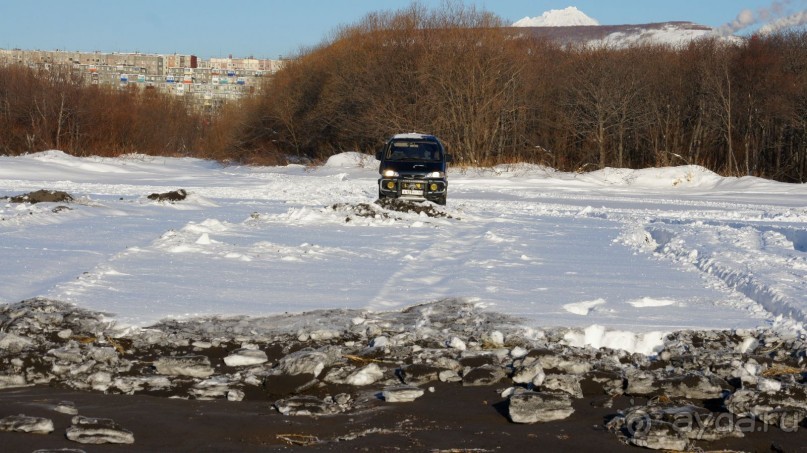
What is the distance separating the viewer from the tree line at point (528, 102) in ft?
160

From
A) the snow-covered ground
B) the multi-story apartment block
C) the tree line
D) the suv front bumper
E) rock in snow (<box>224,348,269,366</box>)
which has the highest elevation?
the multi-story apartment block

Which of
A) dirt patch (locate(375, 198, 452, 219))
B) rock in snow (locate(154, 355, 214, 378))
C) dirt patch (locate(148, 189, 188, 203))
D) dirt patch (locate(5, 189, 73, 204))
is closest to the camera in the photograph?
rock in snow (locate(154, 355, 214, 378))

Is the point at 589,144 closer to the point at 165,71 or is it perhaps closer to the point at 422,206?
the point at 422,206

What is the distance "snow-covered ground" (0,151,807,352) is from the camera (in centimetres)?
1059

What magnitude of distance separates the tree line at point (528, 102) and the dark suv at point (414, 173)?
Answer: 2372 centimetres

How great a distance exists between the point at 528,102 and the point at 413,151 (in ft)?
98.0

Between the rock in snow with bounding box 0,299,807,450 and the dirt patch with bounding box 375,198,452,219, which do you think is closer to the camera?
the rock in snow with bounding box 0,299,807,450

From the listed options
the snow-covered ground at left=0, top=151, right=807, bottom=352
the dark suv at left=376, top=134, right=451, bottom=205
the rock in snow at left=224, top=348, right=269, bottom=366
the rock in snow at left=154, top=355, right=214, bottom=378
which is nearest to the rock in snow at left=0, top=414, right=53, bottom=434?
the rock in snow at left=154, top=355, right=214, bottom=378

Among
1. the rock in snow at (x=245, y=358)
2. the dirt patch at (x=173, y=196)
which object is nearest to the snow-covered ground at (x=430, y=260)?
the dirt patch at (x=173, y=196)

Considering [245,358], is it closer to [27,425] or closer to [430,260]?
[27,425]

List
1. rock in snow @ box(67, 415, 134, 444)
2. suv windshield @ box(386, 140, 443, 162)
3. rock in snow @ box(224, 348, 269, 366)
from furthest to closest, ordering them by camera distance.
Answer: suv windshield @ box(386, 140, 443, 162)
rock in snow @ box(224, 348, 269, 366)
rock in snow @ box(67, 415, 134, 444)

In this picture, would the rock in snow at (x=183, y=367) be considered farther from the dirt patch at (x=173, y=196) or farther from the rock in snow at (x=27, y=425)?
the dirt patch at (x=173, y=196)

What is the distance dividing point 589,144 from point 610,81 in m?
3.83

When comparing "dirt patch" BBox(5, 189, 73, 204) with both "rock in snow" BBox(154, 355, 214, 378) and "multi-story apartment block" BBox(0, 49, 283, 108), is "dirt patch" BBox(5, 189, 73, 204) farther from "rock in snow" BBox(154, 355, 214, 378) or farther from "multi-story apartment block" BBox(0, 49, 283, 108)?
"multi-story apartment block" BBox(0, 49, 283, 108)
